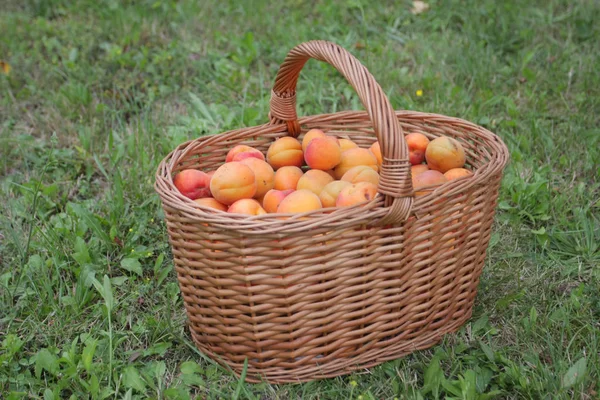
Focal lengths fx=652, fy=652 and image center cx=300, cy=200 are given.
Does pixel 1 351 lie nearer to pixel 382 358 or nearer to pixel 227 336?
pixel 227 336

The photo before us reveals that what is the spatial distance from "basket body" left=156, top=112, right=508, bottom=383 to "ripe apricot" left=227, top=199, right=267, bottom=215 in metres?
0.15

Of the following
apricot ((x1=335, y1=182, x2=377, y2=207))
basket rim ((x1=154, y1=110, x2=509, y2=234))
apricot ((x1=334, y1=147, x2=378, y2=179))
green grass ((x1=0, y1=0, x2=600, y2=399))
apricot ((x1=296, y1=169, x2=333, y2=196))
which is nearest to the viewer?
basket rim ((x1=154, y1=110, x2=509, y2=234))

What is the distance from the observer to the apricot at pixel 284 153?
1886mm

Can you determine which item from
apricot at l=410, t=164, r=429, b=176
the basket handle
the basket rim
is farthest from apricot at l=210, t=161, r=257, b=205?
apricot at l=410, t=164, r=429, b=176

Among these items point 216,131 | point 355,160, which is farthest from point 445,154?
point 216,131

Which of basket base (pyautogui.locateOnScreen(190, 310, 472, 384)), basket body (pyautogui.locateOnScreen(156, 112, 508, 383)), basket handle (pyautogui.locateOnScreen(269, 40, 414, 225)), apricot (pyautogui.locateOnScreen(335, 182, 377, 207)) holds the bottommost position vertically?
basket base (pyautogui.locateOnScreen(190, 310, 472, 384))

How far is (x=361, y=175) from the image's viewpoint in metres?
1.71

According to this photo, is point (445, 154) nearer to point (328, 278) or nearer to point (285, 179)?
point (285, 179)

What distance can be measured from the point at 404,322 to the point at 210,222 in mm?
564

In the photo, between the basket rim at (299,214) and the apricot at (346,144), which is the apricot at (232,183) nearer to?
the basket rim at (299,214)

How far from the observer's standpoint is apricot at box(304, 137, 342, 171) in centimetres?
176

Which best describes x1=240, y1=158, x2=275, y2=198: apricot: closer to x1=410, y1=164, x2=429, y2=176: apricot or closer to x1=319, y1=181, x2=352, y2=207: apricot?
x1=319, y1=181, x2=352, y2=207: apricot

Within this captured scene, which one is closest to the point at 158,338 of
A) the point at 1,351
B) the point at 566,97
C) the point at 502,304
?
the point at 1,351

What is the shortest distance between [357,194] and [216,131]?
53.6 inches
